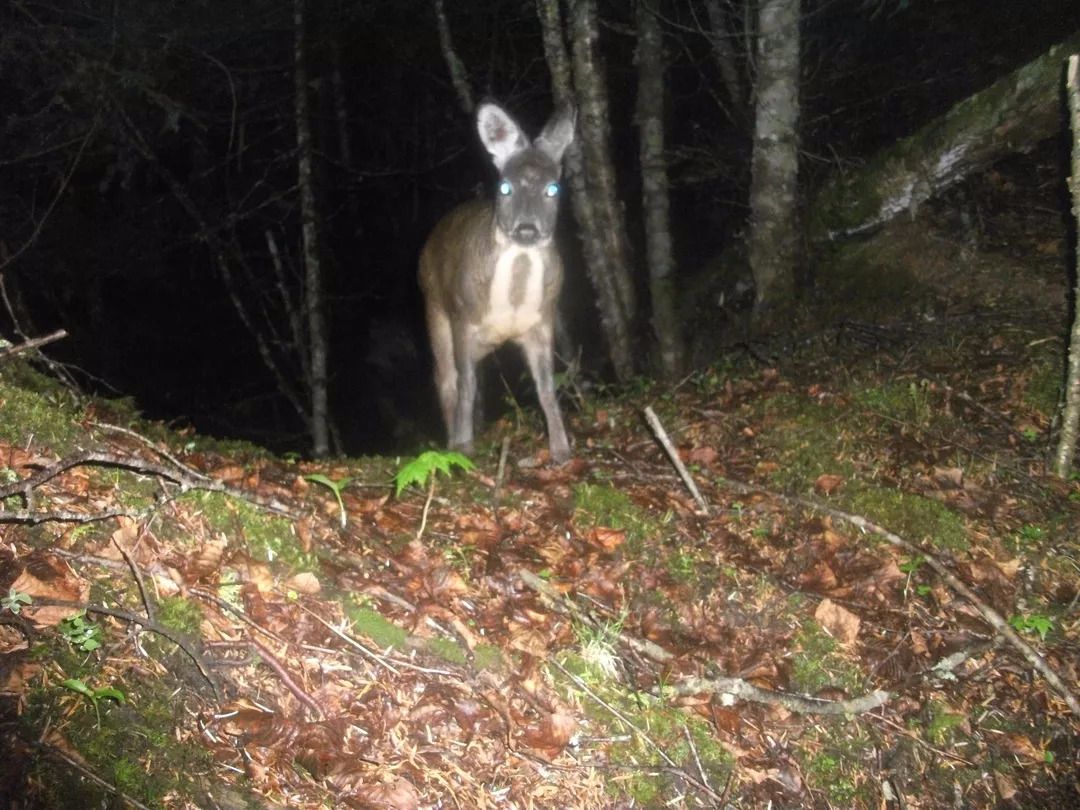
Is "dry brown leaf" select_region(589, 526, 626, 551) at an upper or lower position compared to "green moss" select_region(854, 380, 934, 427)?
lower

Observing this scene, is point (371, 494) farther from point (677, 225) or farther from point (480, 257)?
point (677, 225)

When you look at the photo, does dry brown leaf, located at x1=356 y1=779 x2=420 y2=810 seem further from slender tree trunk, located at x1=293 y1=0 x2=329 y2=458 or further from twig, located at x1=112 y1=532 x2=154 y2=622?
slender tree trunk, located at x1=293 y1=0 x2=329 y2=458

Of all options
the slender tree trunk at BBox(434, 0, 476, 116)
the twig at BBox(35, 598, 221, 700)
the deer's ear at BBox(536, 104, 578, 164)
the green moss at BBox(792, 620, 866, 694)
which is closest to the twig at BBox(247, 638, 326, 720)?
the twig at BBox(35, 598, 221, 700)

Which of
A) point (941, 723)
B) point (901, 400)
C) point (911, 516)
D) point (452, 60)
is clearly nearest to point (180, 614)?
point (941, 723)

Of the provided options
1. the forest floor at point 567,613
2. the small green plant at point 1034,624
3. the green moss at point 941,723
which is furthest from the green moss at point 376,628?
the small green plant at point 1034,624

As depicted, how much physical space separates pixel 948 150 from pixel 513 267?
4.40m

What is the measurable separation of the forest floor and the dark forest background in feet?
10.3

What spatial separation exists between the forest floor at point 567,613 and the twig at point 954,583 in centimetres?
2

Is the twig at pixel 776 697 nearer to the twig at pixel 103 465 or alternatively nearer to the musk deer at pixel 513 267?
the twig at pixel 103 465

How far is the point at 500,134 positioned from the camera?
6.71m

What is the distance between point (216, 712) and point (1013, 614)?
3962 mm

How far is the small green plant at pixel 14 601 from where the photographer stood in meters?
2.80

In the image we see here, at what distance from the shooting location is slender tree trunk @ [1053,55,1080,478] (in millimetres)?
4879

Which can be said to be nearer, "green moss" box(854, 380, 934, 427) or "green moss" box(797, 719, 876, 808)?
"green moss" box(797, 719, 876, 808)
